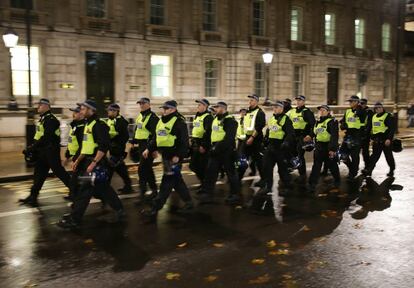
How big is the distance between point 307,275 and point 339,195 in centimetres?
488

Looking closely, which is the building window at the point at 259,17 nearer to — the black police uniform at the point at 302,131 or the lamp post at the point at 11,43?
the lamp post at the point at 11,43

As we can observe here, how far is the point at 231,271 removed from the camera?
5699 millimetres

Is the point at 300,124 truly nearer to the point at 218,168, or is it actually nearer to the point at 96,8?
the point at 218,168

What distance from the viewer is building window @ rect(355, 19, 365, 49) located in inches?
1313

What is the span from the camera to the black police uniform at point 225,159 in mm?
9281

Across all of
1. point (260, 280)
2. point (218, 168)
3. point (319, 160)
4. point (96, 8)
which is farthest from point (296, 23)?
point (260, 280)

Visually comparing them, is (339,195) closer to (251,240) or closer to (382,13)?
(251,240)

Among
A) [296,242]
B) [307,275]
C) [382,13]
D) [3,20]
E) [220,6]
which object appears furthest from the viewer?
[382,13]

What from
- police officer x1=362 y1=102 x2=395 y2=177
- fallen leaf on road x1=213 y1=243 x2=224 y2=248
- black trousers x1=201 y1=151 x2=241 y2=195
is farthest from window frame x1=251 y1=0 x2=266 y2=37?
fallen leaf on road x1=213 y1=243 x2=224 y2=248

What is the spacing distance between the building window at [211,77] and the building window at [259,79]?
2.61 meters

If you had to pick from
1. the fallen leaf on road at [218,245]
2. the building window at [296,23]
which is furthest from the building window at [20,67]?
the building window at [296,23]

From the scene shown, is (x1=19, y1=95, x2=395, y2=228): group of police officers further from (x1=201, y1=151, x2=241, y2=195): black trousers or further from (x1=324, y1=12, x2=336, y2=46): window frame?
(x1=324, y1=12, x2=336, y2=46): window frame

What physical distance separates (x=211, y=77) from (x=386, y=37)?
16.9 m

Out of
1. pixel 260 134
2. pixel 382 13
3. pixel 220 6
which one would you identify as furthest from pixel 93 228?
pixel 382 13
